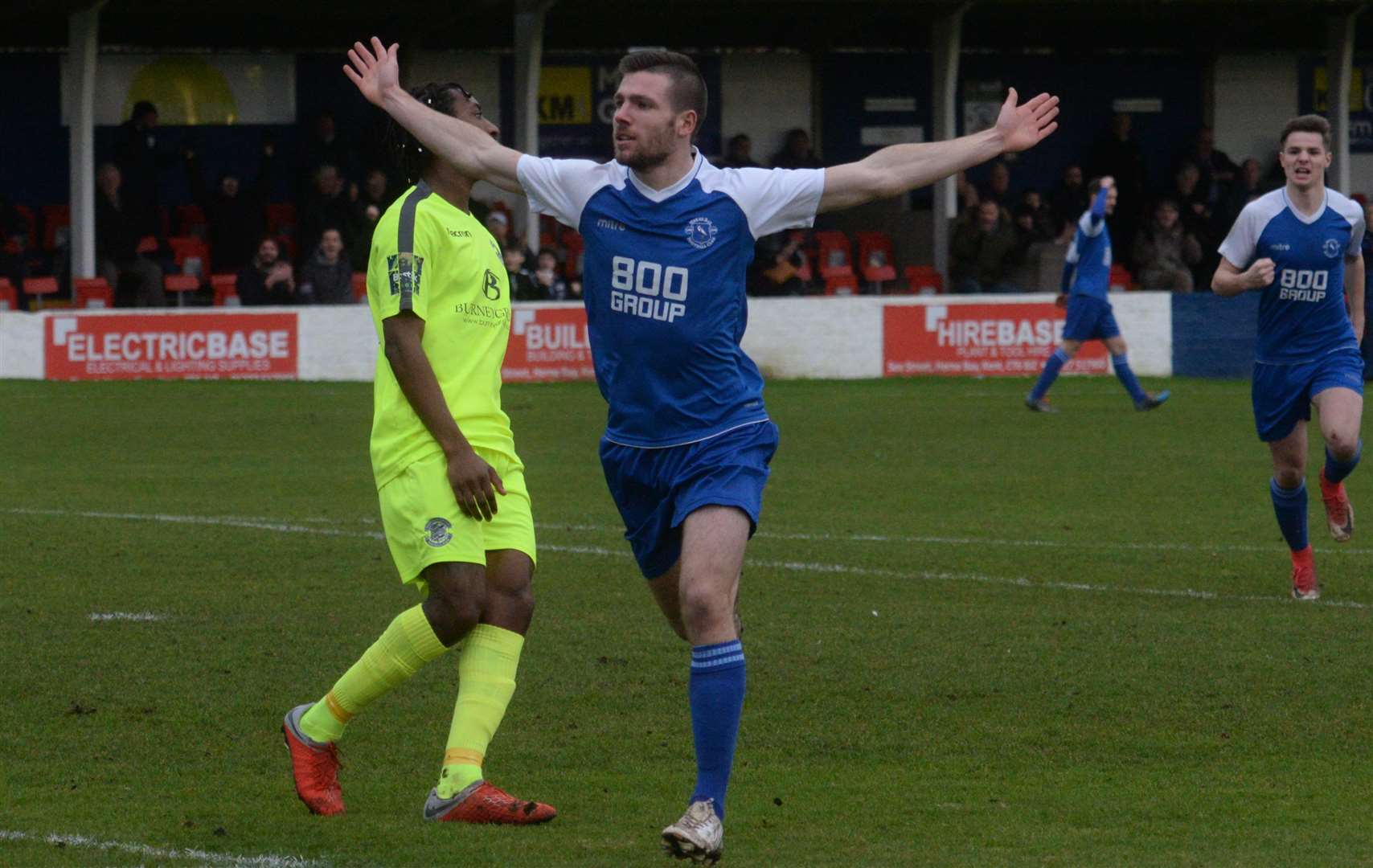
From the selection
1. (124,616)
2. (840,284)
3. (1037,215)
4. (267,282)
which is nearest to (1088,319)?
(840,284)

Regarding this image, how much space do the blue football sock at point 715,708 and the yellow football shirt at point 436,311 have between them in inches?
31.3

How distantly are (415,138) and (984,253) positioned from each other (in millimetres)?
21345

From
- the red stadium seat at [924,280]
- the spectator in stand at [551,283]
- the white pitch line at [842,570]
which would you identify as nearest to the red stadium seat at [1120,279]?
the red stadium seat at [924,280]

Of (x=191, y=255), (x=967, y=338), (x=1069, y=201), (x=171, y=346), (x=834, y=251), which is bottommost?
(x=171, y=346)

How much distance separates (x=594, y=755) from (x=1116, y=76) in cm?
2861

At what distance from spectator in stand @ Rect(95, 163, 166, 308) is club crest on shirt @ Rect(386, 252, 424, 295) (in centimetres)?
1988

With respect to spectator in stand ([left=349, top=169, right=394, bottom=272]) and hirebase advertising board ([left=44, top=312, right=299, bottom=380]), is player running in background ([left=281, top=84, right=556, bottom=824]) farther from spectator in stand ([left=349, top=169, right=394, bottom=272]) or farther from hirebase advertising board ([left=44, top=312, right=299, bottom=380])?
spectator in stand ([left=349, top=169, right=394, bottom=272])

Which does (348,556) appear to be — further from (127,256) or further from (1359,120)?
(1359,120)

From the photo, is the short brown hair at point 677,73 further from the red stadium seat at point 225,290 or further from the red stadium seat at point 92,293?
the red stadium seat at point 225,290

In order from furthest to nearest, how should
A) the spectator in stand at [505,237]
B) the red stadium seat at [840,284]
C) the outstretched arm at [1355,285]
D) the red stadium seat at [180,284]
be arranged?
1. the red stadium seat at [840,284]
2. the red stadium seat at [180,284]
3. the spectator in stand at [505,237]
4. the outstretched arm at [1355,285]

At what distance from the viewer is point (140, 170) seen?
83.9ft

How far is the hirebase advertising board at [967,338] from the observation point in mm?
24109

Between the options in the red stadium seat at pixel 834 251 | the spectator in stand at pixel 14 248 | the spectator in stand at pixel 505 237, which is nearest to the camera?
the spectator in stand at pixel 505 237

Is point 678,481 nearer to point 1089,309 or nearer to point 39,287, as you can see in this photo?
point 1089,309
